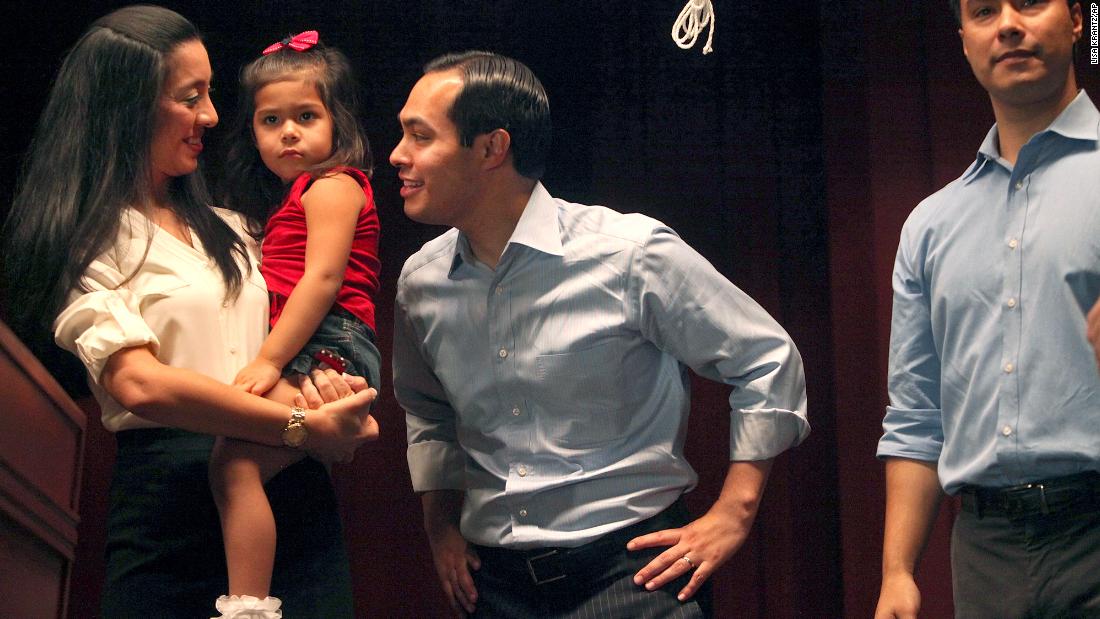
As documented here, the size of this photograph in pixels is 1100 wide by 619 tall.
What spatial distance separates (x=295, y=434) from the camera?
2.27 m

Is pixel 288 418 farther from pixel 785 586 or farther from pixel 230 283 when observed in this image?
pixel 785 586

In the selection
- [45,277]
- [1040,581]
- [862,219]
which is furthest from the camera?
[862,219]

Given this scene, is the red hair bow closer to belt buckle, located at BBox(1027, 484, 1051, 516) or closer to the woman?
the woman

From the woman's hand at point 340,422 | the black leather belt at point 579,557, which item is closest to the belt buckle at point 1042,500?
the black leather belt at point 579,557

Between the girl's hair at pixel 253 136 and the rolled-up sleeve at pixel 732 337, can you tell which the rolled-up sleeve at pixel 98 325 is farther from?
the rolled-up sleeve at pixel 732 337

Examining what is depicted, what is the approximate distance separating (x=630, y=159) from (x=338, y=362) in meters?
1.81

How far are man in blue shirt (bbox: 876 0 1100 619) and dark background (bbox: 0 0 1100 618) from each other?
1.39m

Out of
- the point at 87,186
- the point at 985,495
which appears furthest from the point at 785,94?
the point at 87,186

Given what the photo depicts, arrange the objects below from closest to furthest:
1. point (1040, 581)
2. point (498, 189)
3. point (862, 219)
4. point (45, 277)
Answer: point (1040, 581), point (45, 277), point (498, 189), point (862, 219)

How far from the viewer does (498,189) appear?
8.80ft

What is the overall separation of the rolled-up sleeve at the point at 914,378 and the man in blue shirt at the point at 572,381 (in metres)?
0.19

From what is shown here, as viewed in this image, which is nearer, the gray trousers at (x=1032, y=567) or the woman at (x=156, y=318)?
the gray trousers at (x=1032, y=567)

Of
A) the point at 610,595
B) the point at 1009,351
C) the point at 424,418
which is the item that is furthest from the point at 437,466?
the point at 1009,351

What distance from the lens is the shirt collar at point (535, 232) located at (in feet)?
8.40
